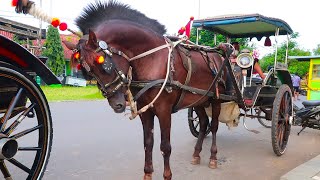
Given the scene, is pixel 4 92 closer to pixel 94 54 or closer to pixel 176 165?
pixel 94 54

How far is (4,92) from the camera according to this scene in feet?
9.16

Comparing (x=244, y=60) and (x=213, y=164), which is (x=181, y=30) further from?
(x=213, y=164)

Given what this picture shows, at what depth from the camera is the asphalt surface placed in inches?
175

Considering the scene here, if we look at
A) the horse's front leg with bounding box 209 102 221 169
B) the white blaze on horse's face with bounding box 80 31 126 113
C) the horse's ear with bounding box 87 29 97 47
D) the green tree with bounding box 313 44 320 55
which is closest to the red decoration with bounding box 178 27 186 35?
the horse's front leg with bounding box 209 102 221 169

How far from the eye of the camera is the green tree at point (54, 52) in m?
25.7

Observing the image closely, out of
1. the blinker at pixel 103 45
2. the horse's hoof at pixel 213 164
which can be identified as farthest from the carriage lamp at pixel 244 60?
the blinker at pixel 103 45

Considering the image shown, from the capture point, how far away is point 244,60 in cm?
549

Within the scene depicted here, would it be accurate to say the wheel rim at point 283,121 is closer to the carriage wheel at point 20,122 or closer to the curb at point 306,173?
the curb at point 306,173

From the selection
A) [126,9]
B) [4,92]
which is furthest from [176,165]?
[4,92]

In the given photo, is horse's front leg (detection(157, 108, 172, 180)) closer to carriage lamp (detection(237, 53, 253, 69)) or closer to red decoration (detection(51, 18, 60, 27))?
red decoration (detection(51, 18, 60, 27))

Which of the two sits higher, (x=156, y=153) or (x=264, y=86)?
(x=264, y=86)

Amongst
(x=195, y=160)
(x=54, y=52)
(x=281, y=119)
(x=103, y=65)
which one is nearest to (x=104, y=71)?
(x=103, y=65)

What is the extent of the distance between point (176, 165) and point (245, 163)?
44.6 inches

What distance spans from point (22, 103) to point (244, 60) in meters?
3.80
